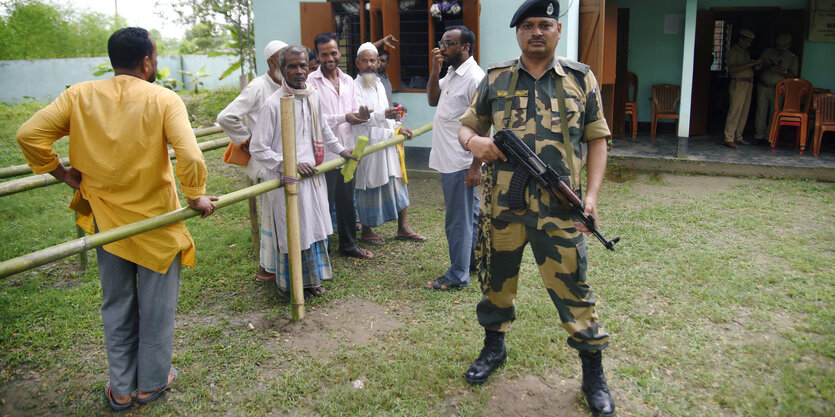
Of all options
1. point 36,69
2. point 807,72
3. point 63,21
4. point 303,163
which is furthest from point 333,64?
point 63,21

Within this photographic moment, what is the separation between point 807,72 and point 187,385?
423 inches

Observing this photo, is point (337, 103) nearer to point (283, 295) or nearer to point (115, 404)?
point (283, 295)

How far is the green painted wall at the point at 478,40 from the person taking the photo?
7656mm

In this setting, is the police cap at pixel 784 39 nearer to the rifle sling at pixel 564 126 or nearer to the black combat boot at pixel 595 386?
the rifle sling at pixel 564 126

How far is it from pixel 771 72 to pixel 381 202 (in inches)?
297

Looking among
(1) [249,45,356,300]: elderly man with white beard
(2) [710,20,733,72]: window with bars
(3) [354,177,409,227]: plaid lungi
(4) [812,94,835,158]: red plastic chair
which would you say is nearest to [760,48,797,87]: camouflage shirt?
(4) [812,94,835,158]: red plastic chair

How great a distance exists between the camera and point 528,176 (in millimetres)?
2951

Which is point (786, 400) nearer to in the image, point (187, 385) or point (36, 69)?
point (187, 385)

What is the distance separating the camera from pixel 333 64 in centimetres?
514

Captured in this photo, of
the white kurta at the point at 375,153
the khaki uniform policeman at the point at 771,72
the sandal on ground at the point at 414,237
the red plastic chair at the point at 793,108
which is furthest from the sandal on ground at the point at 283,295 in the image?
the khaki uniform policeman at the point at 771,72

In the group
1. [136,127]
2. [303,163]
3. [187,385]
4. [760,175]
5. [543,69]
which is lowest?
[187,385]

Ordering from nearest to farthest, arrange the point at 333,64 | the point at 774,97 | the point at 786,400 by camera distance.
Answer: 1. the point at 786,400
2. the point at 333,64
3. the point at 774,97

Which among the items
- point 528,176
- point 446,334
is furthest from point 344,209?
point 528,176

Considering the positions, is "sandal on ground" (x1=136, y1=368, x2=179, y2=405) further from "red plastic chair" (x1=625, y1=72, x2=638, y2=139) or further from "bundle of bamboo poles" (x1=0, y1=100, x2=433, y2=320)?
"red plastic chair" (x1=625, y1=72, x2=638, y2=139)
